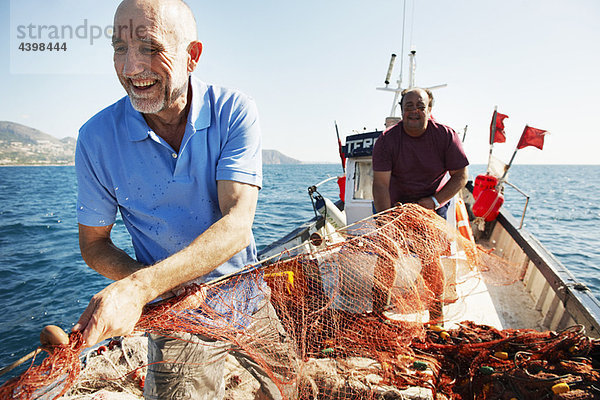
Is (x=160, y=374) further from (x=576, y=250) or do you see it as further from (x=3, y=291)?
(x=576, y=250)

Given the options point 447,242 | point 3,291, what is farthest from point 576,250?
point 3,291

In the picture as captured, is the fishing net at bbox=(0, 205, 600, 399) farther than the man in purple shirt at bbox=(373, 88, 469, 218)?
No

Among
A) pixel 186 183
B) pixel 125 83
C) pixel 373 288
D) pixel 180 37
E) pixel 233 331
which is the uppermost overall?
pixel 180 37

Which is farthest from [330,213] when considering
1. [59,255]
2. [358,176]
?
[59,255]

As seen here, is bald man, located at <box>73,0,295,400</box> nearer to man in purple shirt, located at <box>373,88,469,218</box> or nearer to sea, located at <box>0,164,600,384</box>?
man in purple shirt, located at <box>373,88,469,218</box>

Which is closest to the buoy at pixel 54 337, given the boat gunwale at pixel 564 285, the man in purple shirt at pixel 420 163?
the man in purple shirt at pixel 420 163

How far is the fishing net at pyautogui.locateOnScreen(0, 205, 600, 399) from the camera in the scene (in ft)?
6.18

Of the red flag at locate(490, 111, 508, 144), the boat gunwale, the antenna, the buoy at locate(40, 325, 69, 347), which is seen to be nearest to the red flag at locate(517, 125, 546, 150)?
the red flag at locate(490, 111, 508, 144)

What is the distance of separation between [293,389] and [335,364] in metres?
0.51

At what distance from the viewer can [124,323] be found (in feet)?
3.85

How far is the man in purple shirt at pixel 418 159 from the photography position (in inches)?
143

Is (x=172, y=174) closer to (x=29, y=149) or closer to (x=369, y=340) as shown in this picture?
(x=369, y=340)

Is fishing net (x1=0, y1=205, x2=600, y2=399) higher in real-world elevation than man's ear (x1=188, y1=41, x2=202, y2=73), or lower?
lower

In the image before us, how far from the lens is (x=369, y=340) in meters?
2.50
